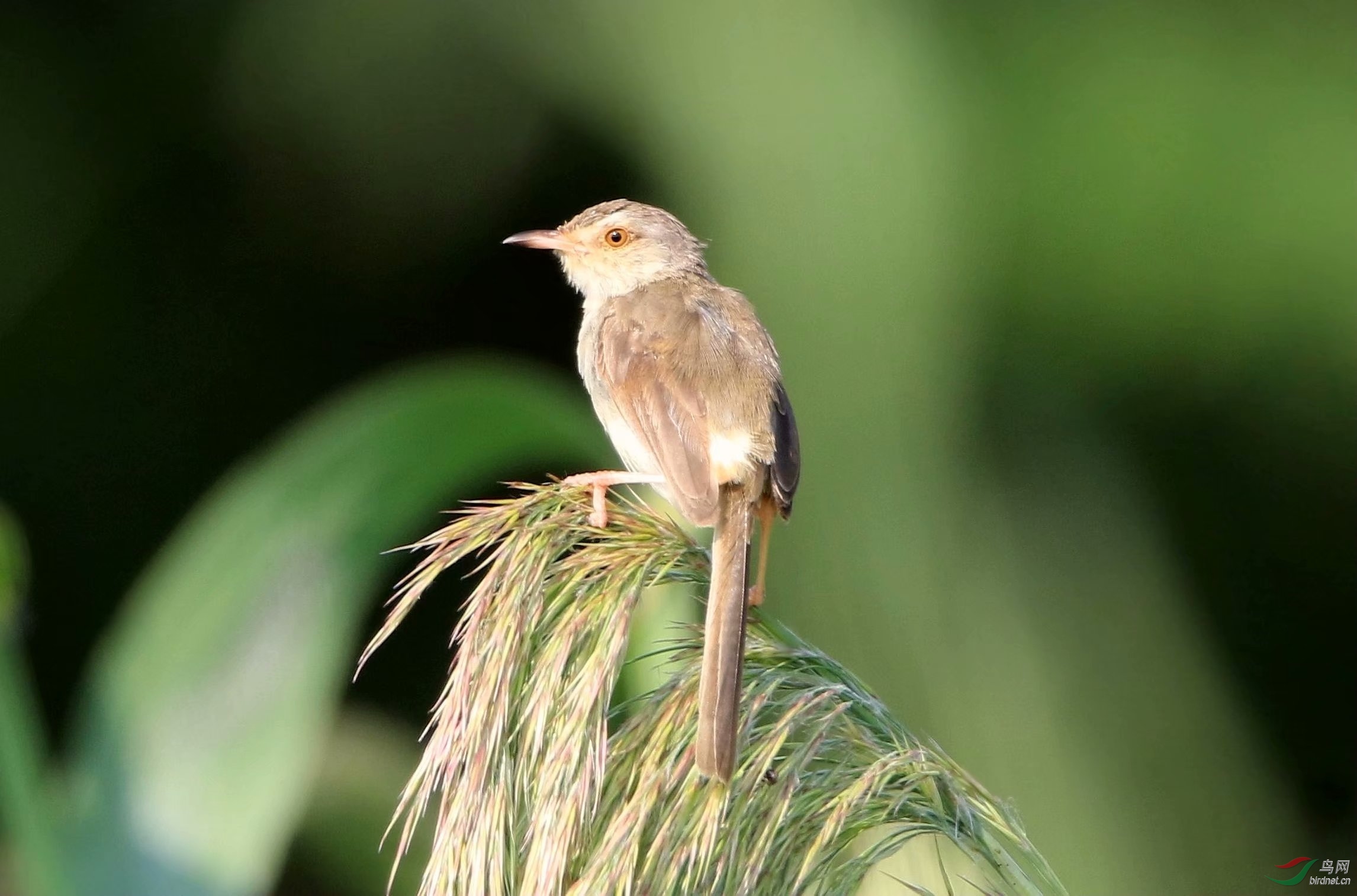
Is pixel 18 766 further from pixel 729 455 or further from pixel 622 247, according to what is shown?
pixel 622 247

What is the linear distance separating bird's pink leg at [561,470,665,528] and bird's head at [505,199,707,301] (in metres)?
0.93

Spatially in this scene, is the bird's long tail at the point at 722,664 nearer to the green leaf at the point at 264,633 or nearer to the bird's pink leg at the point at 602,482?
the bird's pink leg at the point at 602,482

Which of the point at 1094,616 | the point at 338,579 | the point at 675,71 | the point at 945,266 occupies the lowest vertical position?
the point at 338,579

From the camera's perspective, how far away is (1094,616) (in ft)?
15.1

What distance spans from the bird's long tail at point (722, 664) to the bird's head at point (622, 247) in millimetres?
1453

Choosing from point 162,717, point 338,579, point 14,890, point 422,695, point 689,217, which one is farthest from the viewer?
point 422,695

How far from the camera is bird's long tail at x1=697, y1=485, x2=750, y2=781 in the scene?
1.61 metres

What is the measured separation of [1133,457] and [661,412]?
2.91m

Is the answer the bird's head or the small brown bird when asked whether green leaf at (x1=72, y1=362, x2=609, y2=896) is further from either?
the bird's head

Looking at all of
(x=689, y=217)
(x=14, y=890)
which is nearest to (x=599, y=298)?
(x=689, y=217)

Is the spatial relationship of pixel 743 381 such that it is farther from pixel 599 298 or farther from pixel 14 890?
pixel 14 890

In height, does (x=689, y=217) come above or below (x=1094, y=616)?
above

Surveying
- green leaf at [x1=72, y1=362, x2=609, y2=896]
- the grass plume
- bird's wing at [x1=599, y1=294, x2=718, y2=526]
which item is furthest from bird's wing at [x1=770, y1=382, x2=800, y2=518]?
the grass plume

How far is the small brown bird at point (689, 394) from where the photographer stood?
1.92 meters
